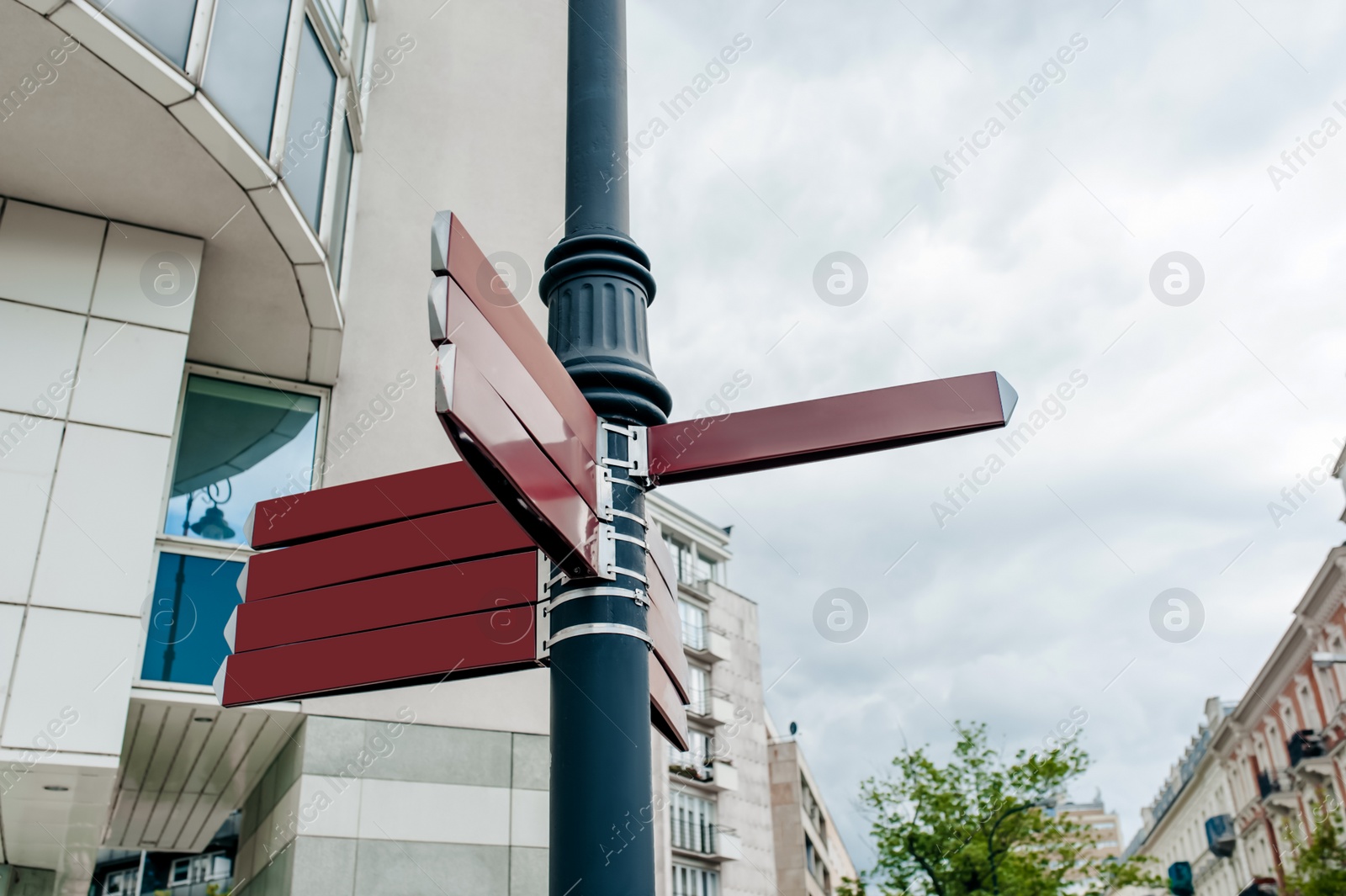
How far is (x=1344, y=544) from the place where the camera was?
38.5m

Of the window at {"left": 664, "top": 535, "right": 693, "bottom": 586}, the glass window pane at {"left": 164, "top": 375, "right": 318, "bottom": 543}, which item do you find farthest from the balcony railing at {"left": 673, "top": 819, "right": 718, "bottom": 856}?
the glass window pane at {"left": 164, "top": 375, "right": 318, "bottom": 543}

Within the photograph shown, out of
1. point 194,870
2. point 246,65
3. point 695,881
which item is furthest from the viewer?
point 194,870

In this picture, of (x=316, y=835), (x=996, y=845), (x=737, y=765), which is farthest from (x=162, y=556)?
(x=737, y=765)

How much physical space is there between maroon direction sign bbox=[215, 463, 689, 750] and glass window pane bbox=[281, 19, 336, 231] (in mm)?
7105

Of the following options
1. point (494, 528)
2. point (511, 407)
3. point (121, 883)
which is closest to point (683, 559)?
point (121, 883)

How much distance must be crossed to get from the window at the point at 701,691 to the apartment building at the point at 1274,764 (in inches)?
756

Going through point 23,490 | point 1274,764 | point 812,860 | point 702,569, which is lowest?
point 23,490

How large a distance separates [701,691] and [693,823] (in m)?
5.69

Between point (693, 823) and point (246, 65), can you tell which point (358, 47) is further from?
point (693, 823)

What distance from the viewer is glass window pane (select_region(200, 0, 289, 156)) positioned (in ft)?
32.3

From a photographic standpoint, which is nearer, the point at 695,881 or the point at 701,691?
the point at 695,881

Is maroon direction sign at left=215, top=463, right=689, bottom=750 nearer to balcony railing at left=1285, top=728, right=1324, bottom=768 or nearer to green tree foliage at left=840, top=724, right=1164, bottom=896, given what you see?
green tree foliage at left=840, top=724, right=1164, bottom=896

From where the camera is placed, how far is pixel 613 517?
3.83 meters

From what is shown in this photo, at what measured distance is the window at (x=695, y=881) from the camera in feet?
147
